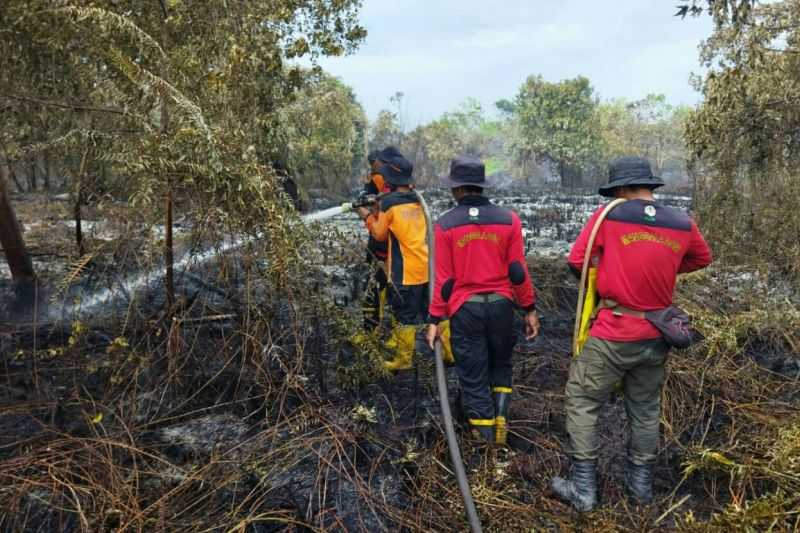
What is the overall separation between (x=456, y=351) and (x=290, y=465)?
47.9 inches

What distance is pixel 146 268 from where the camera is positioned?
434 cm

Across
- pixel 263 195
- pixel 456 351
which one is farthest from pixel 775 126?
pixel 263 195

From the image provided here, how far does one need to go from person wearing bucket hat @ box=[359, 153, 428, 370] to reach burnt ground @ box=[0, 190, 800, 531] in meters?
0.40

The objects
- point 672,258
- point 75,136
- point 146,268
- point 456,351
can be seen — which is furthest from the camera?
point 75,136

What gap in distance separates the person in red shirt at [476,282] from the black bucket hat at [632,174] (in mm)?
753

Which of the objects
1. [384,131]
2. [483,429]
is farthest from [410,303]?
[384,131]

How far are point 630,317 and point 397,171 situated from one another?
2.21 m

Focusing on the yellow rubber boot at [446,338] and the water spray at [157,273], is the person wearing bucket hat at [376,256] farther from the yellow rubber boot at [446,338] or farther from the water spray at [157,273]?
the yellow rubber boot at [446,338]

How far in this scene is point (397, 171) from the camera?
14.9 feet

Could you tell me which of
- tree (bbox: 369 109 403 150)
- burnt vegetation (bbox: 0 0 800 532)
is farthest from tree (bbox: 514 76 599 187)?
burnt vegetation (bbox: 0 0 800 532)

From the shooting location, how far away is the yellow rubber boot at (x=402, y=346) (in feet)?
15.7

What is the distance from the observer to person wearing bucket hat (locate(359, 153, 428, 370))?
15.0 feet

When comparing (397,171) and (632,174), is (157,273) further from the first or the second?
(632,174)

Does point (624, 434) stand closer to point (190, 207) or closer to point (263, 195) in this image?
point (263, 195)
